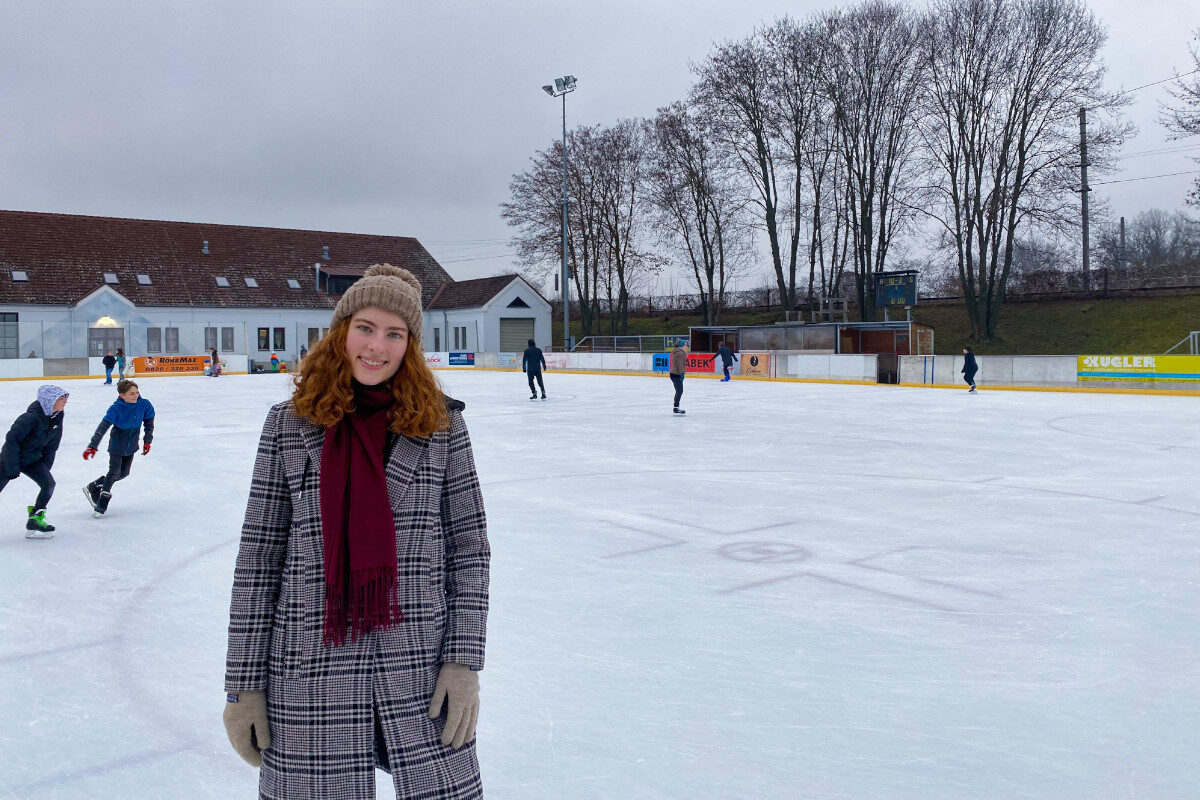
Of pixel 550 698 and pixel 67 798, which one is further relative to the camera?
pixel 550 698

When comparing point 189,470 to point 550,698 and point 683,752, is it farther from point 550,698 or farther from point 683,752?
point 683,752

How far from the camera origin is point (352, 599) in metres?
1.93

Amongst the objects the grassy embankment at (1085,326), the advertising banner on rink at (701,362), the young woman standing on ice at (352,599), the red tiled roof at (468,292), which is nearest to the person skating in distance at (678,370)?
the advertising banner on rink at (701,362)

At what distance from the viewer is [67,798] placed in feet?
10.1

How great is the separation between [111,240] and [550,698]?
4889 centimetres

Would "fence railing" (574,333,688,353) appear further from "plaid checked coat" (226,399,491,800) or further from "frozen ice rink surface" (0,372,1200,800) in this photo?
"plaid checked coat" (226,399,491,800)

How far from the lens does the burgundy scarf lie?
192 centimetres

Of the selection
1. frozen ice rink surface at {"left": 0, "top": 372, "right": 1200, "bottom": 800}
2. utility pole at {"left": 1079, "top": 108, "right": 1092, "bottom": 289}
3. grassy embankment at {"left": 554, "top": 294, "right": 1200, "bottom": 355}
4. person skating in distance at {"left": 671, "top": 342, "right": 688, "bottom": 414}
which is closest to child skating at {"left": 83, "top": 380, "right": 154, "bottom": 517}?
frozen ice rink surface at {"left": 0, "top": 372, "right": 1200, "bottom": 800}

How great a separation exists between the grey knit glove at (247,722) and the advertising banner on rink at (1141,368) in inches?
974

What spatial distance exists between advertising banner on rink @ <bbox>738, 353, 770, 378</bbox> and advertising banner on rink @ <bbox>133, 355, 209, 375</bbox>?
2134 centimetres

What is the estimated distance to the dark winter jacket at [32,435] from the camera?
709 centimetres

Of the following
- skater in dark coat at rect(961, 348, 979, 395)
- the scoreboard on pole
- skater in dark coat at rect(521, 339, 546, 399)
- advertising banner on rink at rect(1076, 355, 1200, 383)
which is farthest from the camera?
the scoreboard on pole

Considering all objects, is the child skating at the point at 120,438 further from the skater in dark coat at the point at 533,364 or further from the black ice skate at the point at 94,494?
the skater in dark coat at the point at 533,364

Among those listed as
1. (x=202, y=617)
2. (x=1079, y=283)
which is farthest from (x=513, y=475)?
(x=1079, y=283)
